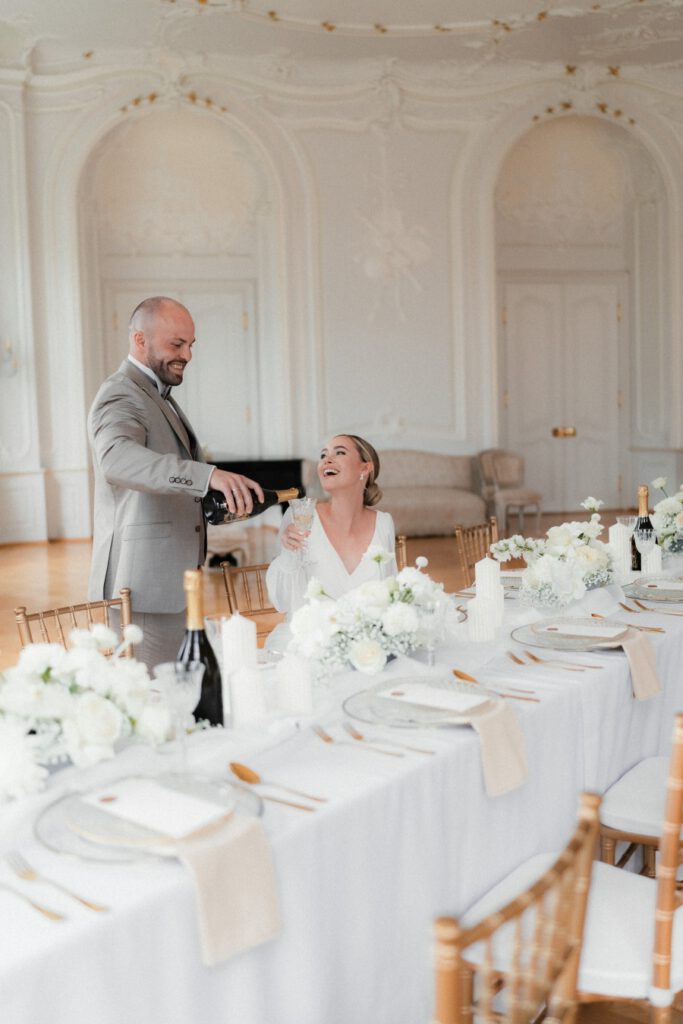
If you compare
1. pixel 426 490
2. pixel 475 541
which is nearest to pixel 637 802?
pixel 475 541

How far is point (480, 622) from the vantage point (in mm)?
2756

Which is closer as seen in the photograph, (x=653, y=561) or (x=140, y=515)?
(x=140, y=515)

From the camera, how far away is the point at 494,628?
9.16 feet

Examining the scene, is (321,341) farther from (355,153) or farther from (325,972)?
(325,972)

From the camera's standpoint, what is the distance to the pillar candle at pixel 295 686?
2.11m

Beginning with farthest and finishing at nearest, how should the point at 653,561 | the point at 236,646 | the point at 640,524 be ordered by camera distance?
the point at 640,524 < the point at 653,561 < the point at 236,646

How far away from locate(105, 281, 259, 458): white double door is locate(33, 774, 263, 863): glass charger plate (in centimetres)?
1026

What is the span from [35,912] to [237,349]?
430 inches

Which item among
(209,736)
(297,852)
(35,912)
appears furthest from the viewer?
(209,736)

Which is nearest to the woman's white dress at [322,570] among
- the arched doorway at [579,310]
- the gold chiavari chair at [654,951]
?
the gold chiavari chair at [654,951]

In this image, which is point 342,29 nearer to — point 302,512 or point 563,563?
point 563,563

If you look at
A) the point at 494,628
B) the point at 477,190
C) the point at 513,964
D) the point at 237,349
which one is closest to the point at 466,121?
the point at 477,190

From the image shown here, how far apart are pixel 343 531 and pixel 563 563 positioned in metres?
0.73

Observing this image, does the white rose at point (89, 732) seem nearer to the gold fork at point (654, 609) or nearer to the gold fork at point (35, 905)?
the gold fork at point (35, 905)
